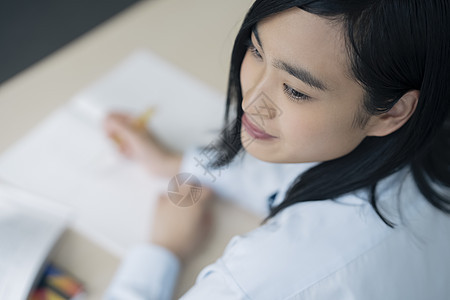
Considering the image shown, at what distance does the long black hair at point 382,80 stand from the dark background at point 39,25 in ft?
1.07

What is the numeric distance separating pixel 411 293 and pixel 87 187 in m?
0.41

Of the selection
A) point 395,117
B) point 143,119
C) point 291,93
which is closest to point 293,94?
point 291,93

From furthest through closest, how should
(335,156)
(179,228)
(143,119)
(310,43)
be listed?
1. (143,119)
2. (179,228)
3. (335,156)
4. (310,43)

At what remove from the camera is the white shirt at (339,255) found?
43 centimetres

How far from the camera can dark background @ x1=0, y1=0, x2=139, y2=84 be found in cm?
60

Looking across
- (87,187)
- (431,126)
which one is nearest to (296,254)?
(431,126)

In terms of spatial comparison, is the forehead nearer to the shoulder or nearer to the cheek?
the cheek

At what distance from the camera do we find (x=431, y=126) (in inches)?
17.8

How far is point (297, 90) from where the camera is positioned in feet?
1.26

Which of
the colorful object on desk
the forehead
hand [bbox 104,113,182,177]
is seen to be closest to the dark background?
hand [bbox 104,113,182,177]

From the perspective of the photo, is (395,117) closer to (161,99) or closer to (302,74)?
(302,74)

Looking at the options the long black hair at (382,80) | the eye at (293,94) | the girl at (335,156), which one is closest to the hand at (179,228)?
the girl at (335,156)

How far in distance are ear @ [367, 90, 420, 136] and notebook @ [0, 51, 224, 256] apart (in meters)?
0.25

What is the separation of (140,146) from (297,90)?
337 millimetres
